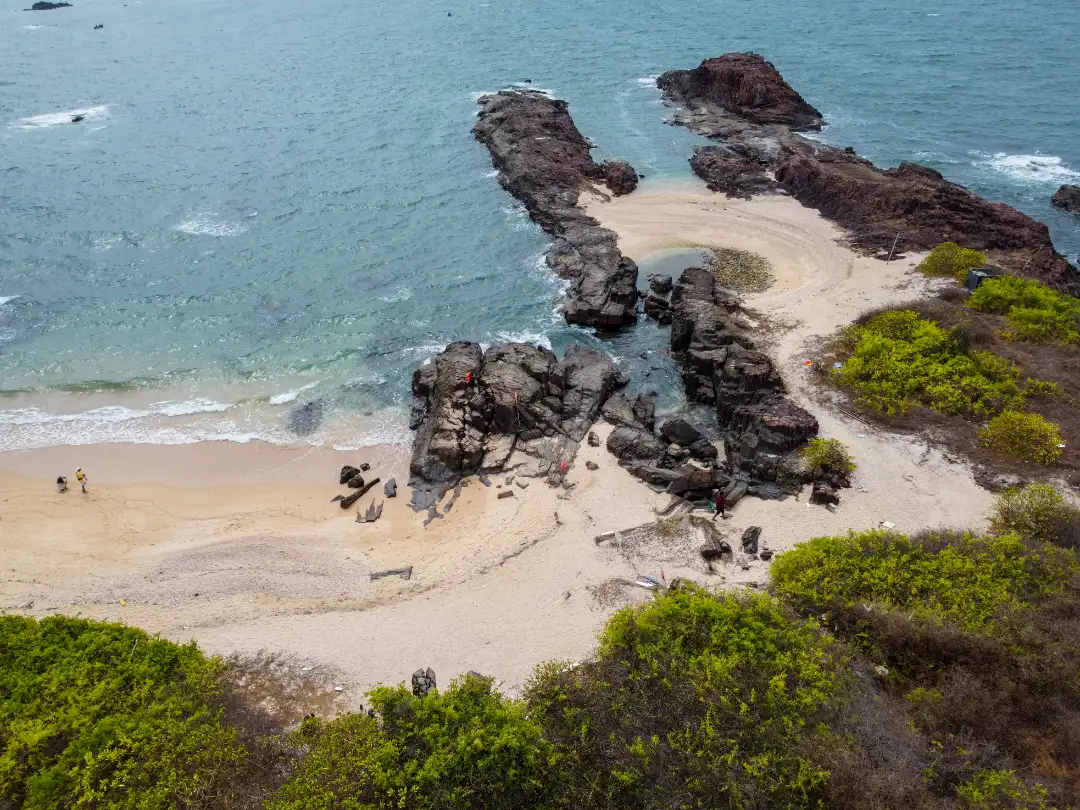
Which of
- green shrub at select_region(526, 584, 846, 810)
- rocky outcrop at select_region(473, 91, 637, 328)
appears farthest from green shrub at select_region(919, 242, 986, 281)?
green shrub at select_region(526, 584, 846, 810)

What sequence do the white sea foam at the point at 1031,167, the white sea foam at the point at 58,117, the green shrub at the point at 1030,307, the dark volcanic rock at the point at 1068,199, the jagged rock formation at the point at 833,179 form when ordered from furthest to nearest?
the white sea foam at the point at 58,117 → the white sea foam at the point at 1031,167 → the dark volcanic rock at the point at 1068,199 → the jagged rock formation at the point at 833,179 → the green shrub at the point at 1030,307

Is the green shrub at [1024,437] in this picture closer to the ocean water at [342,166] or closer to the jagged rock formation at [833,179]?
the ocean water at [342,166]

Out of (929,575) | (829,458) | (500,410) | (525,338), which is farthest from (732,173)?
(929,575)

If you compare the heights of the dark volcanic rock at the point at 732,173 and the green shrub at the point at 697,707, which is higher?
the dark volcanic rock at the point at 732,173

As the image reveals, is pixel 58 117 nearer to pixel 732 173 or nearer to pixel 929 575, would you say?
pixel 732 173

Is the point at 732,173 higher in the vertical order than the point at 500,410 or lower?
higher

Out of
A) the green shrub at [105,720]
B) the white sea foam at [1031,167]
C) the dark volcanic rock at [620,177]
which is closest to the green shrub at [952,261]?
the white sea foam at [1031,167]
